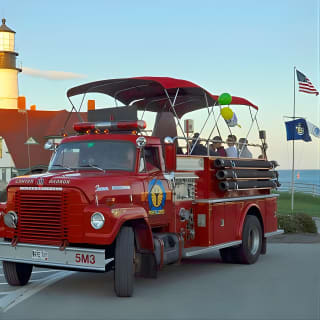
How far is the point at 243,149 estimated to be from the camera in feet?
42.3

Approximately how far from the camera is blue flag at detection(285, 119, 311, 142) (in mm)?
23547

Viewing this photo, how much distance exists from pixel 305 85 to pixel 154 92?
13.4 meters

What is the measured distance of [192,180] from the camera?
10.6m

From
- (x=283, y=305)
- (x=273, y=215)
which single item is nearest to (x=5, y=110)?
(x=273, y=215)

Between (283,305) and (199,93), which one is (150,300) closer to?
(283,305)

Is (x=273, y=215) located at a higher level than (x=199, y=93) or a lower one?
lower

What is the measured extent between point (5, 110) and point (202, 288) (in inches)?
2502

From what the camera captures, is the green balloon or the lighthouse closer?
the green balloon

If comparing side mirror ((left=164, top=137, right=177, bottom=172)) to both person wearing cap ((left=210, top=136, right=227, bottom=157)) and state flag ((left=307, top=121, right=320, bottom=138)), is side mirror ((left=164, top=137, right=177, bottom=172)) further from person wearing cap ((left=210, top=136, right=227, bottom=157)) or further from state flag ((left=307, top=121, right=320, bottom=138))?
state flag ((left=307, top=121, right=320, bottom=138))

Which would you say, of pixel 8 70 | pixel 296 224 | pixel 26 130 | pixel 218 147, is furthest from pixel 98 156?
pixel 8 70

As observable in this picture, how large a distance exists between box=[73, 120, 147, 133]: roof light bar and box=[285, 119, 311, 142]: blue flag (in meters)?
14.7

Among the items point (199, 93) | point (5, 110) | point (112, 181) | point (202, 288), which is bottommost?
point (202, 288)

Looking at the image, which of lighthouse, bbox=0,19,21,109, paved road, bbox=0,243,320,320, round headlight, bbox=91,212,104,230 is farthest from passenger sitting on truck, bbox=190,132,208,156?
lighthouse, bbox=0,19,21,109

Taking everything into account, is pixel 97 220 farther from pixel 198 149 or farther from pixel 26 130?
pixel 26 130
